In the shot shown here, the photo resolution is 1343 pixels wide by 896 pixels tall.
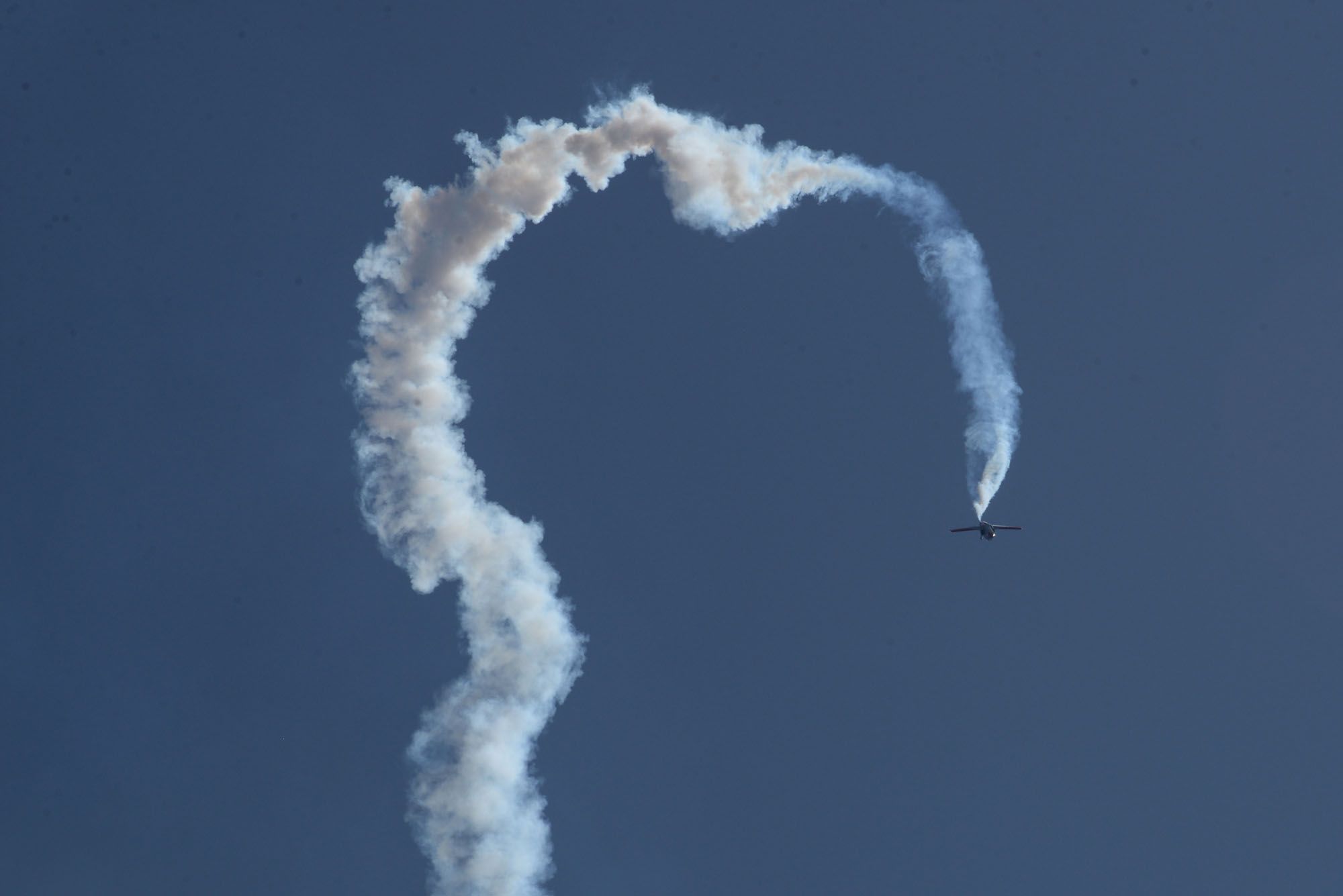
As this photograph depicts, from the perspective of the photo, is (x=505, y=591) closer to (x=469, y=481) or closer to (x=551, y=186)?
(x=469, y=481)

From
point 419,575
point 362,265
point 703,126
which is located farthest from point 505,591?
point 703,126

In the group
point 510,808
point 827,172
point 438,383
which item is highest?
point 827,172

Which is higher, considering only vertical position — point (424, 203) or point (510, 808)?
point (424, 203)

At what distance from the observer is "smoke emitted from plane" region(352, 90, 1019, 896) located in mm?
101688

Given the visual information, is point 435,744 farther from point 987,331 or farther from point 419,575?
point 987,331

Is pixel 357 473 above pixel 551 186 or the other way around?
the other way around

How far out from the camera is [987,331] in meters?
102

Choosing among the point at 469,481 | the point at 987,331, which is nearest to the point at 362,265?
the point at 469,481

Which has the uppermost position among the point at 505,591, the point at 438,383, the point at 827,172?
the point at 827,172

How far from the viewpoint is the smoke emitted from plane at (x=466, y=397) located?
102m

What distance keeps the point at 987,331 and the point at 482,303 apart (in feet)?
80.2

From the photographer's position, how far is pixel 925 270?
101438 mm

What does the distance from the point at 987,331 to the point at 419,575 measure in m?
29.8

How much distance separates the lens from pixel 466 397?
347 feet
